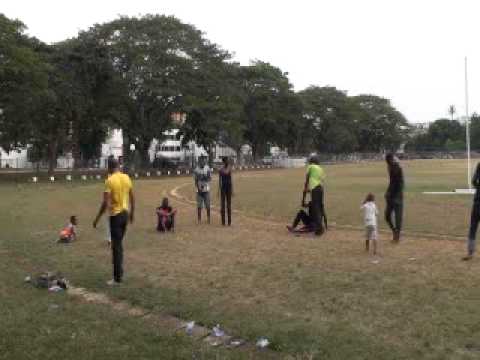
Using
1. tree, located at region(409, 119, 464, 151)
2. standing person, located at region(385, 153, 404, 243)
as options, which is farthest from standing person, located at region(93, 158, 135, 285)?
tree, located at region(409, 119, 464, 151)

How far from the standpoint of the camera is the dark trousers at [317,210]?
1262 cm

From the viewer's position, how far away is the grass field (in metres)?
5.42

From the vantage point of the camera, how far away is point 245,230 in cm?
1407

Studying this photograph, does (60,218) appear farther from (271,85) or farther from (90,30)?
(271,85)

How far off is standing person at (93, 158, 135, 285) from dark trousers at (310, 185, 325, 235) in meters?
5.13

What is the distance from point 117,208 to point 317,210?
5.59 m

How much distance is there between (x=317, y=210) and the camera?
1280 centimetres

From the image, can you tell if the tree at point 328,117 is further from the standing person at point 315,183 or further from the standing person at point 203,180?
the standing person at point 315,183

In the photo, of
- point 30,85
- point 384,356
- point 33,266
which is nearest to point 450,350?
point 384,356

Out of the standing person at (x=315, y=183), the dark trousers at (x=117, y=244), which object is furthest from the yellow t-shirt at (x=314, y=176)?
the dark trousers at (x=117, y=244)

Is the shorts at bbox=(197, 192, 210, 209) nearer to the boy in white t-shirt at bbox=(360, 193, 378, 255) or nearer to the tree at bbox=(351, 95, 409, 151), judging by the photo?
the boy in white t-shirt at bbox=(360, 193, 378, 255)

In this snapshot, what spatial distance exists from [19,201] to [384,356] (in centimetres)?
2143

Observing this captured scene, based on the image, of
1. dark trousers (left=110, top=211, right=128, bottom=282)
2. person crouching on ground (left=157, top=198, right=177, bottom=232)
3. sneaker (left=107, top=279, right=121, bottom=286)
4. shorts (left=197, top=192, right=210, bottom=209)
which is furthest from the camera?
shorts (left=197, top=192, right=210, bottom=209)

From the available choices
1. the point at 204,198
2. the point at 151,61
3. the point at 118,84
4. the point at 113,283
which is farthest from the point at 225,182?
the point at 118,84
